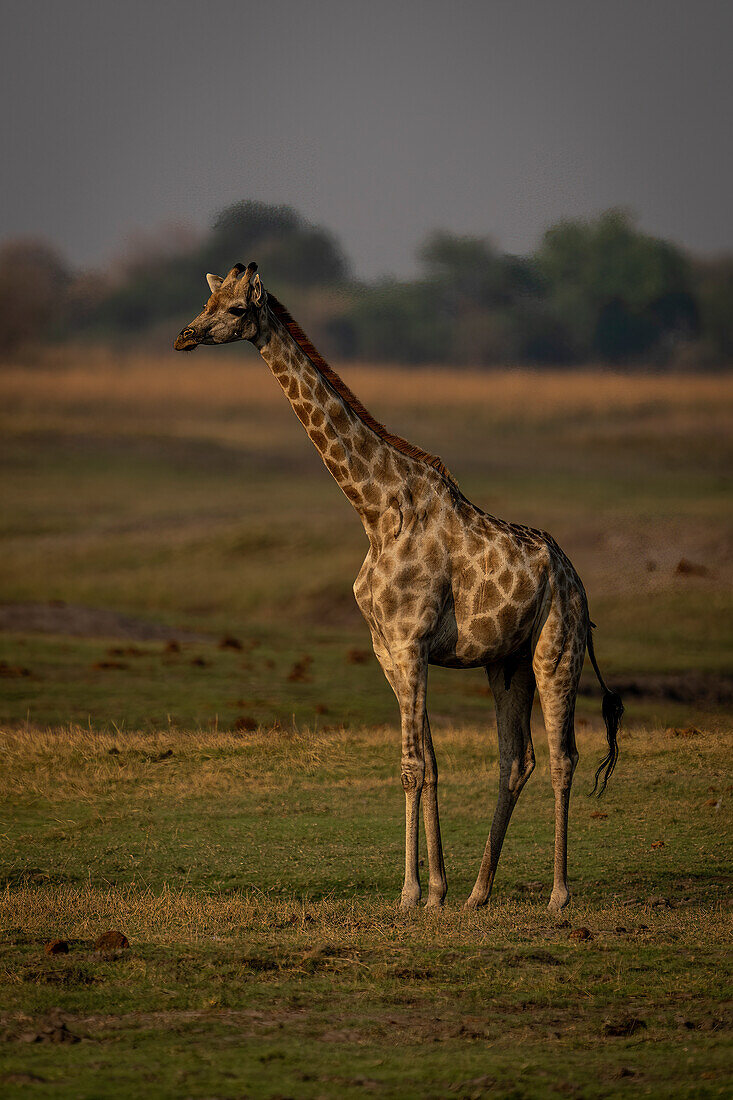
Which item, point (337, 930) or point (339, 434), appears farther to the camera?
point (339, 434)

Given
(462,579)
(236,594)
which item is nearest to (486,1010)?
(462,579)

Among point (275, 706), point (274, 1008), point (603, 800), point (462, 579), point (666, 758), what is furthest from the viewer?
point (275, 706)

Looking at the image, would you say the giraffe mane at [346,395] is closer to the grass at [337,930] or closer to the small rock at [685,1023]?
the grass at [337,930]

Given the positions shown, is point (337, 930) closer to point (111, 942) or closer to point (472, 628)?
point (111, 942)

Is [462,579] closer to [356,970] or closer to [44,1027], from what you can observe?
[356,970]

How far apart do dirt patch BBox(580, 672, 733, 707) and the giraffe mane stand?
20688mm

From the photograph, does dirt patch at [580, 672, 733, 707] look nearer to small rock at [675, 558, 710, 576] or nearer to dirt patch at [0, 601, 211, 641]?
small rock at [675, 558, 710, 576]

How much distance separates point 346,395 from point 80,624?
2692cm

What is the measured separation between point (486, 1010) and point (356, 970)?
3.53 ft

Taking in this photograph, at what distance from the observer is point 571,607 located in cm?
1241

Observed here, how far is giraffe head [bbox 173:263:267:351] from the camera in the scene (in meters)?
11.6

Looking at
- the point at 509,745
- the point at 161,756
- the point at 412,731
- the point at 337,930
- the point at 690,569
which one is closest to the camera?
the point at 337,930

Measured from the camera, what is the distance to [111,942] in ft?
30.6

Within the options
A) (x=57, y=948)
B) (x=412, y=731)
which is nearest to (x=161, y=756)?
(x=412, y=731)
